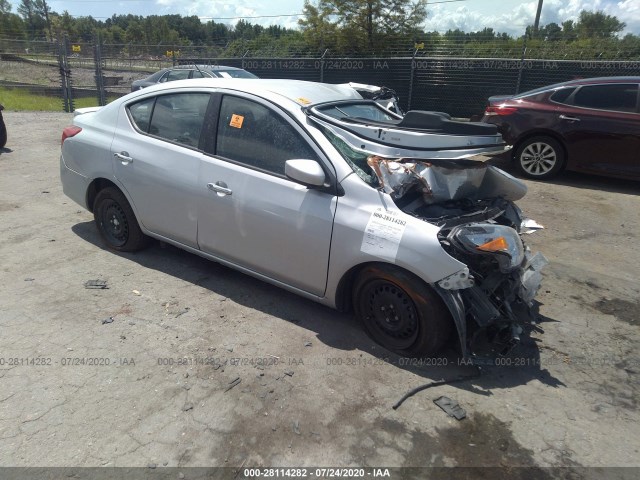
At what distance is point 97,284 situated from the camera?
13.6 feet

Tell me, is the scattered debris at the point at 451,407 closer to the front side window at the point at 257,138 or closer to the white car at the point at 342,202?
→ the white car at the point at 342,202

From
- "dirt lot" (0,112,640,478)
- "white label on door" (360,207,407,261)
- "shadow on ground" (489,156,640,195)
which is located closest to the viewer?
"dirt lot" (0,112,640,478)

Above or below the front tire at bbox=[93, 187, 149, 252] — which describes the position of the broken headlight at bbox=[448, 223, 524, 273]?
above

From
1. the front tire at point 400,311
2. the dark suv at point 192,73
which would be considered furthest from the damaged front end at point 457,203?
the dark suv at point 192,73

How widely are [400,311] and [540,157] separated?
19.7ft

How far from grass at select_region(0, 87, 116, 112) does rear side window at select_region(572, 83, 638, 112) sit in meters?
14.8

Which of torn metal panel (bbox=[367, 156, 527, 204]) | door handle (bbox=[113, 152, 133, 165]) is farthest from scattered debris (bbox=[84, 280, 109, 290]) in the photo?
torn metal panel (bbox=[367, 156, 527, 204])

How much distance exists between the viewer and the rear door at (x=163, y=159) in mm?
3963

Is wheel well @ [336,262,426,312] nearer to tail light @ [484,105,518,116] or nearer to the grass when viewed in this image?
tail light @ [484,105,518,116]

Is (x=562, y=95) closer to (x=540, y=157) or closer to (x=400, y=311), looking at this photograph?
(x=540, y=157)

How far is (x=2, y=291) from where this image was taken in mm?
3959

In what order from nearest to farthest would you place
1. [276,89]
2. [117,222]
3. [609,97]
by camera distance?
[276,89] < [117,222] < [609,97]

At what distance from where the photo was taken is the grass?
50.5 ft

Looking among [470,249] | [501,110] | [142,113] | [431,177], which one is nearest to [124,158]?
[142,113]
